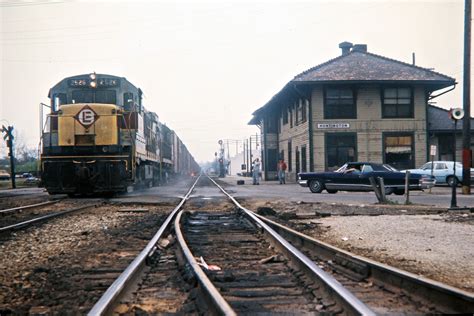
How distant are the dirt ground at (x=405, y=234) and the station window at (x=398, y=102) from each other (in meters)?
17.5

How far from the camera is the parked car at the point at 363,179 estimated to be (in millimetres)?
18844

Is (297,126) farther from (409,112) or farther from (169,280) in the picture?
(169,280)

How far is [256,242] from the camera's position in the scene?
7.33 m

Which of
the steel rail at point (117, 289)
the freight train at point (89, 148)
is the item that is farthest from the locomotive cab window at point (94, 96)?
the steel rail at point (117, 289)

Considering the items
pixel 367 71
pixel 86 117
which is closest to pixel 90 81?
pixel 86 117

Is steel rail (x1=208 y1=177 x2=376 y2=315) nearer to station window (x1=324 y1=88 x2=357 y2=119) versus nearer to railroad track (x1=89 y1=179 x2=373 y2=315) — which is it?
railroad track (x1=89 y1=179 x2=373 y2=315)

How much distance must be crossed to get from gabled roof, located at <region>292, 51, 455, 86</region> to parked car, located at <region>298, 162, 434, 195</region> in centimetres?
983

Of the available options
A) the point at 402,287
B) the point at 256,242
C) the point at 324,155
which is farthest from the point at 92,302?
the point at 324,155

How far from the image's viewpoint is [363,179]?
19.5m

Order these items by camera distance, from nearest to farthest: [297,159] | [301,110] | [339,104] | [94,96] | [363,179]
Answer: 1. [94,96]
2. [363,179]
3. [339,104]
4. [301,110]
5. [297,159]

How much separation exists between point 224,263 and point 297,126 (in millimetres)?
27962

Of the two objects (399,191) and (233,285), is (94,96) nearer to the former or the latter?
(399,191)

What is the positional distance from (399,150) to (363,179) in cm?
1113

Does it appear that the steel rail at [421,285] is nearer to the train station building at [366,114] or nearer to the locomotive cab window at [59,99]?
the locomotive cab window at [59,99]
